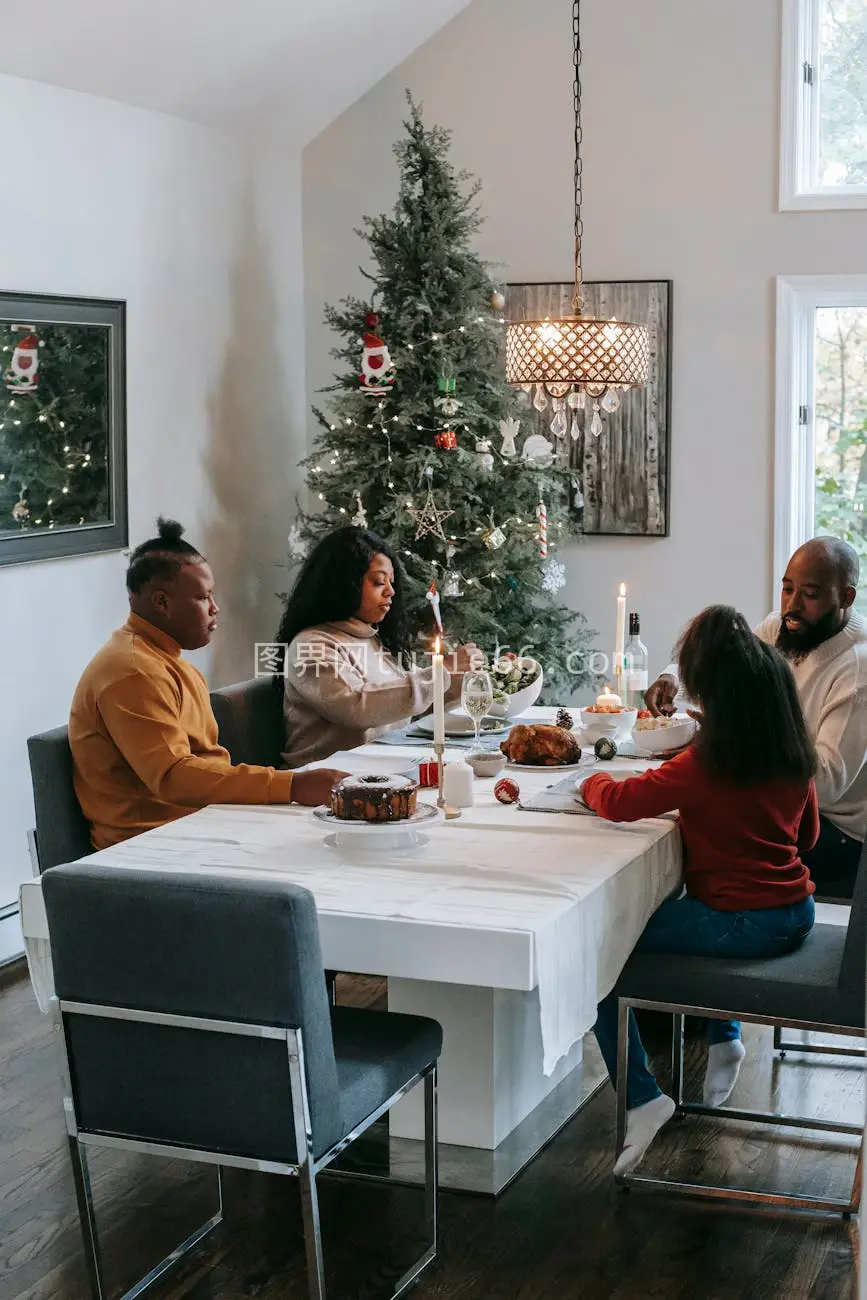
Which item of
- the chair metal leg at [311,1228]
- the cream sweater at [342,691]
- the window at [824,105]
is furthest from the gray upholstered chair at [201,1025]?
the window at [824,105]

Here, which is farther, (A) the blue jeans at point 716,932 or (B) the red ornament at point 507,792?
(B) the red ornament at point 507,792

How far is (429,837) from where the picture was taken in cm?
301

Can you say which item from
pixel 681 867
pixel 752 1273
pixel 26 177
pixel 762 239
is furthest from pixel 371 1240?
pixel 762 239

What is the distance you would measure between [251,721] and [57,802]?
34.8 inches

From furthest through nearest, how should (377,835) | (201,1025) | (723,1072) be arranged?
(723,1072) < (377,835) < (201,1025)

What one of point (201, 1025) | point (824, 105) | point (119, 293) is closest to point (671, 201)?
point (824, 105)

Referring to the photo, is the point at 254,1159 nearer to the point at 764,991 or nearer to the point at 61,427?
the point at 764,991

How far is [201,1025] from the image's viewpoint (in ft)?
7.64

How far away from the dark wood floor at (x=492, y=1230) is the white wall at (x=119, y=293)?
1580 mm

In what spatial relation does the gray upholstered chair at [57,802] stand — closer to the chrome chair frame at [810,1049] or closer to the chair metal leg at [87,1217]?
the chair metal leg at [87,1217]

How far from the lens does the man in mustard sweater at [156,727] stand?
3230mm

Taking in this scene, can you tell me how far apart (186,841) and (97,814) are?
421 mm

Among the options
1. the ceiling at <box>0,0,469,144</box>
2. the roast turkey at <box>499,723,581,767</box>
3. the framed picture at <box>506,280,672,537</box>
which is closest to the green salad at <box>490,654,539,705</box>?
the roast turkey at <box>499,723,581,767</box>

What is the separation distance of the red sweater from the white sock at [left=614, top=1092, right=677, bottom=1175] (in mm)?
420
